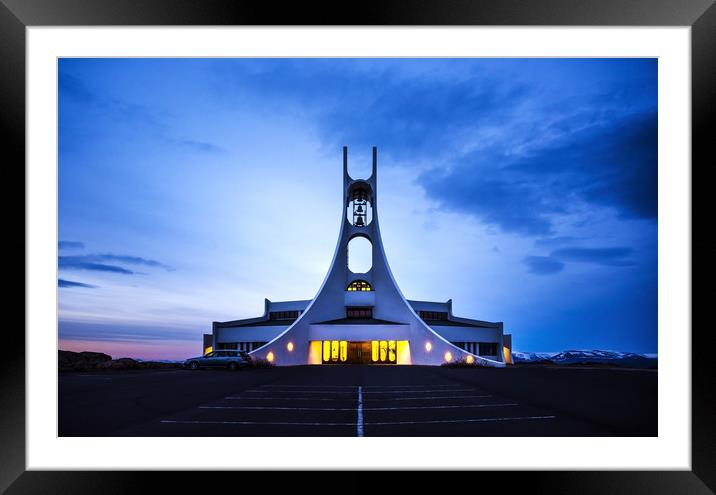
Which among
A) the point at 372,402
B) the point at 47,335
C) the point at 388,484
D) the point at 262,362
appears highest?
the point at 47,335

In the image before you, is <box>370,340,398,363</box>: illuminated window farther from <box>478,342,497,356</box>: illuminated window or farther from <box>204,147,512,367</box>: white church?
<box>478,342,497,356</box>: illuminated window

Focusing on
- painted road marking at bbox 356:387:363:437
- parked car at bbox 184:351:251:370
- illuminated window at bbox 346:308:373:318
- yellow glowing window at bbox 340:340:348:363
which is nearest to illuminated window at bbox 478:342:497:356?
illuminated window at bbox 346:308:373:318

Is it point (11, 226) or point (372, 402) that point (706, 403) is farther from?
point (11, 226)

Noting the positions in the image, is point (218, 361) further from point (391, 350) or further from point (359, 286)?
point (359, 286)

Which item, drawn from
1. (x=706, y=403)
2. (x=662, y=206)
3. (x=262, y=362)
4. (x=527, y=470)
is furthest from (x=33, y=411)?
(x=262, y=362)

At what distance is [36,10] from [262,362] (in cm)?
2053

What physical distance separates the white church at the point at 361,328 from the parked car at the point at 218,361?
3990 mm

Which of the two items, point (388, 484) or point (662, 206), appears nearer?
point (388, 484)

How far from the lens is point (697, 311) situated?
4.19 metres

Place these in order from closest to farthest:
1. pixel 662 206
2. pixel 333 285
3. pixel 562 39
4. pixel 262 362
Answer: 1. pixel 662 206
2. pixel 562 39
3. pixel 262 362
4. pixel 333 285

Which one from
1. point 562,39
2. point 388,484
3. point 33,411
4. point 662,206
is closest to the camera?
point 388,484

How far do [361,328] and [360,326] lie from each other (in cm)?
14

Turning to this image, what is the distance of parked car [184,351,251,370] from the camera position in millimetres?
19250

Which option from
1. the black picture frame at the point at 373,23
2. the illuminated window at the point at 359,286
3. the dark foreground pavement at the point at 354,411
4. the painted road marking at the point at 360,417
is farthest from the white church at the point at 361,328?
the black picture frame at the point at 373,23
